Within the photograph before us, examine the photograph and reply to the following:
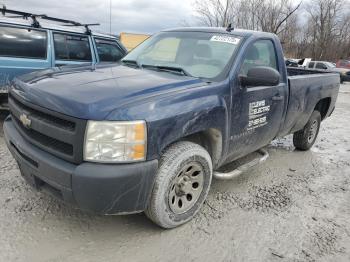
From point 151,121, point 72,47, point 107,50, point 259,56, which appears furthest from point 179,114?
point 107,50

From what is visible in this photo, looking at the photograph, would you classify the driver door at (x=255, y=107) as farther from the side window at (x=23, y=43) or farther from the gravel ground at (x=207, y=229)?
the side window at (x=23, y=43)

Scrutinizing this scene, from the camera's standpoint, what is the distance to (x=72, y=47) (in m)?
6.14

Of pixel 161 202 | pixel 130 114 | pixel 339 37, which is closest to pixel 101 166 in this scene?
pixel 130 114

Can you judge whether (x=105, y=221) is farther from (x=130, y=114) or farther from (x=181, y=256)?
(x=130, y=114)

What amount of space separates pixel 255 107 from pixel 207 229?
1357 mm

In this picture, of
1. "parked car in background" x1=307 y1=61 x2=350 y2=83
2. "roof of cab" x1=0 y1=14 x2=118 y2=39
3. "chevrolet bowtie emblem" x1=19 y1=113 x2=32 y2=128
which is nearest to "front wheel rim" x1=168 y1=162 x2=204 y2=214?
"chevrolet bowtie emblem" x1=19 y1=113 x2=32 y2=128

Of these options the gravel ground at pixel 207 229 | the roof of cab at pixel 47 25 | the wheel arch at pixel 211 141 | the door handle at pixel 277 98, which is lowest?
the gravel ground at pixel 207 229

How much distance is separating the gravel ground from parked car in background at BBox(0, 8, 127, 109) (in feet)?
6.03

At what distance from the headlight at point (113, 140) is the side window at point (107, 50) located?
460cm

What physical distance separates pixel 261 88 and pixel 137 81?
1.46 meters

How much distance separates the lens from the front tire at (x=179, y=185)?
2.71 metres

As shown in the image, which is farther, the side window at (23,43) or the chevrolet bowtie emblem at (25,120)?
the side window at (23,43)

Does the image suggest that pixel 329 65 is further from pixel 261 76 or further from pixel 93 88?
pixel 93 88

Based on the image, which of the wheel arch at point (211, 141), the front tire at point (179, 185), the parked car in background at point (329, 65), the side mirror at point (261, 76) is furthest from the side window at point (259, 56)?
the parked car in background at point (329, 65)
